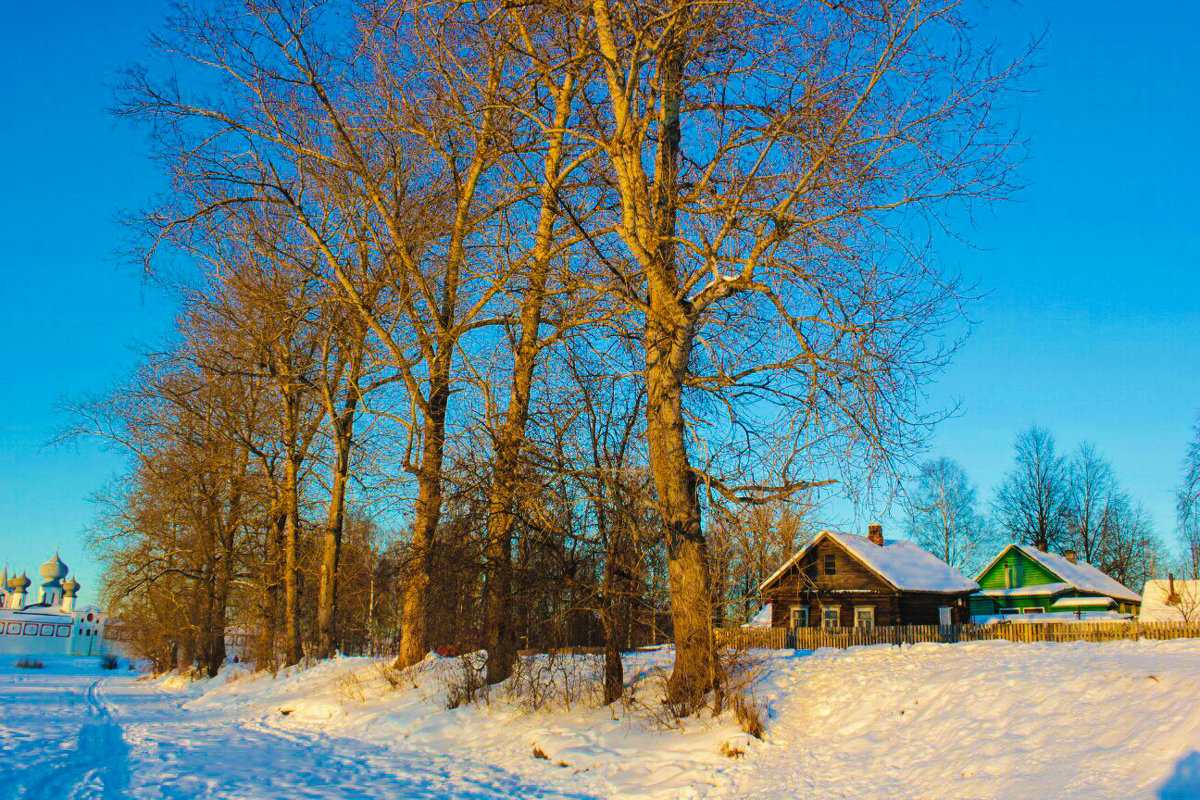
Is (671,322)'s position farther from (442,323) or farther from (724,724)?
(442,323)

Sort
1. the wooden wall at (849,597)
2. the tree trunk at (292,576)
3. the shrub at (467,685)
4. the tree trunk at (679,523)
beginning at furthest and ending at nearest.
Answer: the wooden wall at (849,597) → the tree trunk at (292,576) → the shrub at (467,685) → the tree trunk at (679,523)

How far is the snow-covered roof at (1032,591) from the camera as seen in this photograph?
145ft

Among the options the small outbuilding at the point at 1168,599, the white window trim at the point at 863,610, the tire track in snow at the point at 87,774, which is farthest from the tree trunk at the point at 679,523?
the white window trim at the point at 863,610

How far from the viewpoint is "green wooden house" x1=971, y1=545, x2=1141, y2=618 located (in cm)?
4403

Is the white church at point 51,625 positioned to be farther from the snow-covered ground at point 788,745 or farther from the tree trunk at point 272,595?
the snow-covered ground at point 788,745

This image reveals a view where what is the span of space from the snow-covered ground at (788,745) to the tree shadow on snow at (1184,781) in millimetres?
15

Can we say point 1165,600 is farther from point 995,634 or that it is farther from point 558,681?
point 558,681

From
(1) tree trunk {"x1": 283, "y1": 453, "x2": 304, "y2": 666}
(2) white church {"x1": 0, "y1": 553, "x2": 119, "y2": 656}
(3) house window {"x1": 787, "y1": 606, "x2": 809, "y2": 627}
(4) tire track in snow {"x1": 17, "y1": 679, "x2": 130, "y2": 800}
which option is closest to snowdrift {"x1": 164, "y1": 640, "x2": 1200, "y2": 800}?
(4) tire track in snow {"x1": 17, "y1": 679, "x2": 130, "y2": 800}

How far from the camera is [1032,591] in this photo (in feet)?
148

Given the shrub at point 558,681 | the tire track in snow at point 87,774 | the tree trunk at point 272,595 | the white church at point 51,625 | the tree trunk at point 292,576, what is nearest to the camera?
the tire track in snow at point 87,774

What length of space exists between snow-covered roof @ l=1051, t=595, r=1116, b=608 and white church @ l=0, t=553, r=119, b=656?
116800mm

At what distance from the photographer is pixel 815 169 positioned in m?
9.52

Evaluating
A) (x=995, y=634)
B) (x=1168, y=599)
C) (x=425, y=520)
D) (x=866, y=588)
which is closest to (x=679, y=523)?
(x=425, y=520)

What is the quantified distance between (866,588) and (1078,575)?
1616 cm
